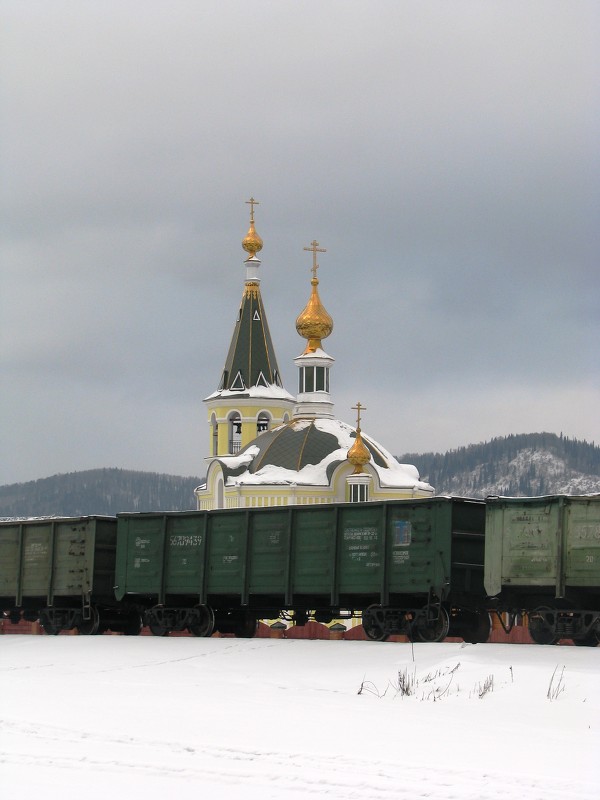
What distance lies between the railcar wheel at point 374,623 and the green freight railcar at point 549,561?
251 cm

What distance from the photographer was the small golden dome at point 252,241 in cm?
7756

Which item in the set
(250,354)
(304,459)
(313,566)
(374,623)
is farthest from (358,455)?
(374,623)

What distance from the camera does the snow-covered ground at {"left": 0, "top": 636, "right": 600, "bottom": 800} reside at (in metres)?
11.2

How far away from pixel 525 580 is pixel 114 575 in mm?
11374

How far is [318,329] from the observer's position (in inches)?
2751


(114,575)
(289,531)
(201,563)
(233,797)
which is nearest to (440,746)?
(233,797)

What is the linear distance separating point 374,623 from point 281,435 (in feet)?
143

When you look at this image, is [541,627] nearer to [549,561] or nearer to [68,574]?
[549,561]

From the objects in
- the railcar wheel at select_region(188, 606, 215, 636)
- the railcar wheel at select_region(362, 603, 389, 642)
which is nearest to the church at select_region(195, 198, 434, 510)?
the railcar wheel at select_region(188, 606, 215, 636)

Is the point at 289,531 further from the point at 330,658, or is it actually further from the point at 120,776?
the point at 120,776

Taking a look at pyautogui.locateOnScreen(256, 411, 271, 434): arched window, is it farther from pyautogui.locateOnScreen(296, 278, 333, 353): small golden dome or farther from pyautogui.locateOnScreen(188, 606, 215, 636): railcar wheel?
pyautogui.locateOnScreen(188, 606, 215, 636): railcar wheel

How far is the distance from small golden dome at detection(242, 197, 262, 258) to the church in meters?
0.06

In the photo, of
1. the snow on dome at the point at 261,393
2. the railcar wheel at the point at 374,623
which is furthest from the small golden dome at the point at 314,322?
the railcar wheel at the point at 374,623

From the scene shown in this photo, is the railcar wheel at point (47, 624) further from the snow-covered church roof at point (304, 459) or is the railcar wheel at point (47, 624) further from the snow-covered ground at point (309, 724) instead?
the snow-covered church roof at point (304, 459)
